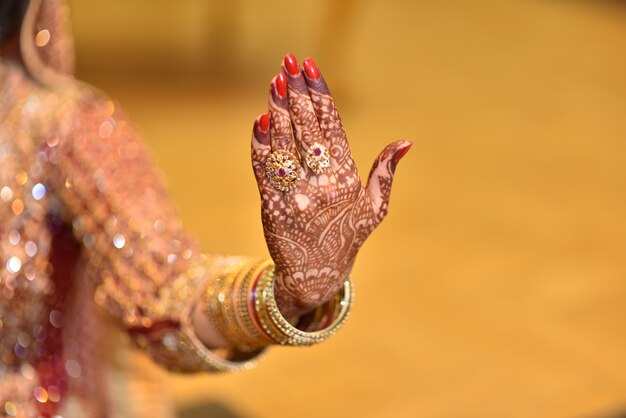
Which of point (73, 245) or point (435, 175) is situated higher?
point (435, 175)

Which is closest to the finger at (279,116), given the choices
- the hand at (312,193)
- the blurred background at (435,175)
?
the hand at (312,193)

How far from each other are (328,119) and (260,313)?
0.17 metres

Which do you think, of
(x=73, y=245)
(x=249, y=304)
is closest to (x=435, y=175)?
(x=73, y=245)

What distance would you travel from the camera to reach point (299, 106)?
30.9 inches

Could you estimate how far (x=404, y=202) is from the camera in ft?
8.79

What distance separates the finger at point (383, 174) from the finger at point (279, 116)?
7 cm

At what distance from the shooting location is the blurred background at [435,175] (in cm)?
189

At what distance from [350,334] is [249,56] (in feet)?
6.60

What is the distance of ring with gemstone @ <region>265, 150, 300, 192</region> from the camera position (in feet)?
2.59

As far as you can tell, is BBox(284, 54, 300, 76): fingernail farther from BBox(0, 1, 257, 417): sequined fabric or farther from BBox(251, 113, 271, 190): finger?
BBox(0, 1, 257, 417): sequined fabric

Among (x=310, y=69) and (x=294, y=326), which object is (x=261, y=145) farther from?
(x=294, y=326)

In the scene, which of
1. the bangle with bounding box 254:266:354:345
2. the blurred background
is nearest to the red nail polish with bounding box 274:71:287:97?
the bangle with bounding box 254:266:354:345

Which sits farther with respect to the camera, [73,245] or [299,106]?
[73,245]

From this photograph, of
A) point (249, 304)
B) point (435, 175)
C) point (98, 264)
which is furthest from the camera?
point (435, 175)
